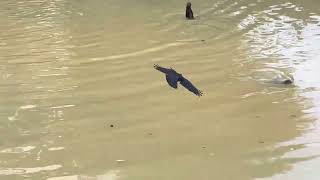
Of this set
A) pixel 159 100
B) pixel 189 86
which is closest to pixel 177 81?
pixel 189 86

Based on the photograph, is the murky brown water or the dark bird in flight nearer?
the murky brown water

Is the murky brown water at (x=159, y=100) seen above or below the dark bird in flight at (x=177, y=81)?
below

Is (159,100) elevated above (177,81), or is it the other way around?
(177,81)

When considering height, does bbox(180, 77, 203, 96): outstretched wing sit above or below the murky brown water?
above

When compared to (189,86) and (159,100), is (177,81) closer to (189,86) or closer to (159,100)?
(189,86)

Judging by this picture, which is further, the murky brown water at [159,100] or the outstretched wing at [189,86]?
the outstretched wing at [189,86]

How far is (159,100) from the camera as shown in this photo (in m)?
4.69

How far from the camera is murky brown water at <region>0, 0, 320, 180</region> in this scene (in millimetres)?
3594

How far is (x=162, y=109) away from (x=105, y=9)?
5082 mm

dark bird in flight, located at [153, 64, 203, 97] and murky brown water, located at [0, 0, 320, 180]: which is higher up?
dark bird in flight, located at [153, 64, 203, 97]

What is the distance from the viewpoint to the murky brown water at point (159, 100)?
3594mm

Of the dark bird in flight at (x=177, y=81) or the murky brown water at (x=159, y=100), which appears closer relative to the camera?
the murky brown water at (x=159, y=100)

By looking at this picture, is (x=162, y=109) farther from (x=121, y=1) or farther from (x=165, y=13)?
(x=121, y=1)

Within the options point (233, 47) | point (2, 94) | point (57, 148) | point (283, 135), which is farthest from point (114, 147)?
point (233, 47)
